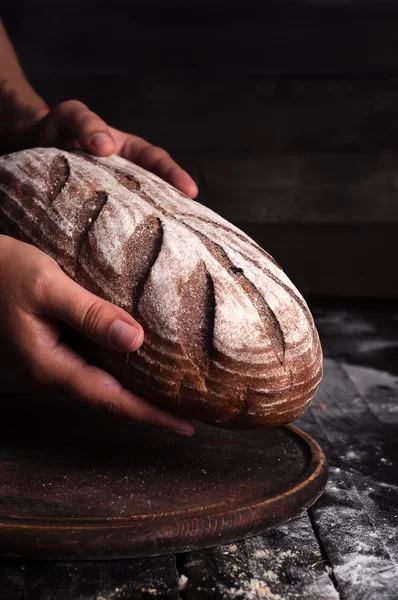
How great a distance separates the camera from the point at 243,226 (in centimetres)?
390

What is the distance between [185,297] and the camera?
1.39 meters

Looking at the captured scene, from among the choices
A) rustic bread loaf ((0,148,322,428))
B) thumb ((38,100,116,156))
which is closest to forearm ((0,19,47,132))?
thumb ((38,100,116,156))

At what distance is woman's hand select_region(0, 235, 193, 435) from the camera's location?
1.37 metres

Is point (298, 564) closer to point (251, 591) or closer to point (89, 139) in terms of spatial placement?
point (251, 591)

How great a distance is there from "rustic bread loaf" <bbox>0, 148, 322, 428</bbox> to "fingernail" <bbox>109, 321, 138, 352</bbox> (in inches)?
2.6

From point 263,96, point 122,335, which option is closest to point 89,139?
point 122,335

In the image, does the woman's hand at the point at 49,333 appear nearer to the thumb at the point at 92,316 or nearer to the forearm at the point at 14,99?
the thumb at the point at 92,316

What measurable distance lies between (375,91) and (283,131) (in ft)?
1.65

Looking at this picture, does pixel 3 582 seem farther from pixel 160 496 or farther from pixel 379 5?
pixel 379 5

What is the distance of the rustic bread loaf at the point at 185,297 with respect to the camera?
1363 mm

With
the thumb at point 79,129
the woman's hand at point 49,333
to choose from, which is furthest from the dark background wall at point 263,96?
the woman's hand at point 49,333

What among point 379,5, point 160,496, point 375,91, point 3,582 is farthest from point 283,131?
point 3,582

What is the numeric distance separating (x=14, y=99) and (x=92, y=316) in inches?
52.7

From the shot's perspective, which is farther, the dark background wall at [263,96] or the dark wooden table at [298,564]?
the dark background wall at [263,96]
